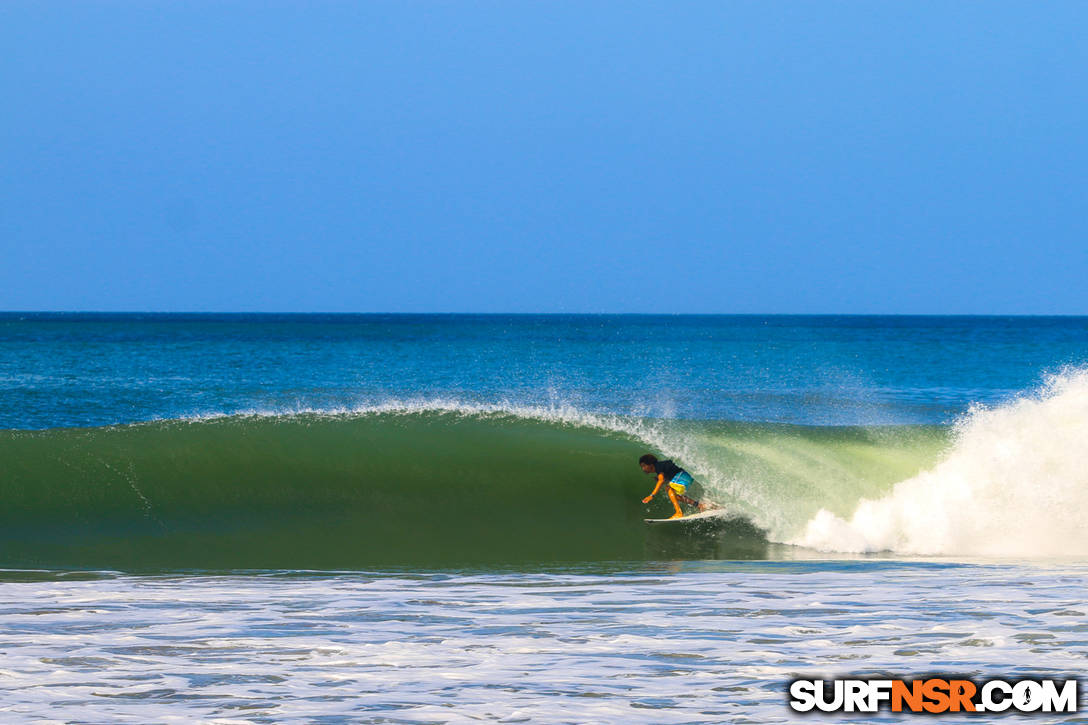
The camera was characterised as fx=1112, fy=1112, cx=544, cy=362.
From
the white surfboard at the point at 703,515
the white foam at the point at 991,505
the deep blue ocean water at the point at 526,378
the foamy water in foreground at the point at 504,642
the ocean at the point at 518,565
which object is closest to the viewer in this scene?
the foamy water in foreground at the point at 504,642

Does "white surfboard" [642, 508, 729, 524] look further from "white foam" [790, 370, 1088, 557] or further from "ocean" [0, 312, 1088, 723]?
"white foam" [790, 370, 1088, 557]

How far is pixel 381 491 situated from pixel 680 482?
13.0 ft

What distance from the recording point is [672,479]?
11.9m

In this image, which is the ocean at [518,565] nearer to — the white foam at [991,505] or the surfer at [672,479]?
the white foam at [991,505]

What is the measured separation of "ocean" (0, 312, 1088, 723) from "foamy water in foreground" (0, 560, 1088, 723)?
0.03 m

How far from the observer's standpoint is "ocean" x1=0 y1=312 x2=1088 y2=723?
5.67 meters

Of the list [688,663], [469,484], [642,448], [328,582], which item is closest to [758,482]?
[642,448]

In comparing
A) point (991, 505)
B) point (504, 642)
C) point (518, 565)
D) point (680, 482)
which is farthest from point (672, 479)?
point (504, 642)

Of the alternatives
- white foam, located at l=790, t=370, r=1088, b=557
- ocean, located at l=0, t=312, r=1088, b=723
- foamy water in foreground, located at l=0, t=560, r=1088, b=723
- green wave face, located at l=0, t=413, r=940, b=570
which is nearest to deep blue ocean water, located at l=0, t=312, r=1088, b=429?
ocean, located at l=0, t=312, r=1088, b=723

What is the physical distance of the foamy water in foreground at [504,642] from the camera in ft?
17.5

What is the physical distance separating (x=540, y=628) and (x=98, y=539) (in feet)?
20.5

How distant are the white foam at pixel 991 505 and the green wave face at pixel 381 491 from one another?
35.2 inches

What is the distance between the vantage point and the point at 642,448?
15.2m

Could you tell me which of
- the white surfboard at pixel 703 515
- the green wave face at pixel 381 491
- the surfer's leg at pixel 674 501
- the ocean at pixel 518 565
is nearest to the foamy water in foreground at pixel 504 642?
the ocean at pixel 518 565
